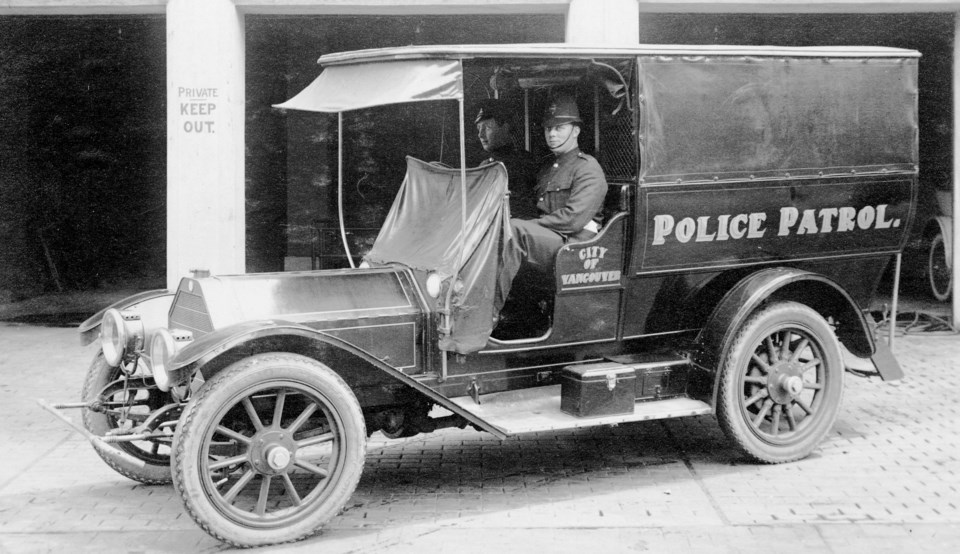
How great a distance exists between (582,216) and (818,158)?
1486mm

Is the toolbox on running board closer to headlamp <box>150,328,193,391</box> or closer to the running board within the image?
the running board

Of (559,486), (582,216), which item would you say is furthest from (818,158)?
(559,486)

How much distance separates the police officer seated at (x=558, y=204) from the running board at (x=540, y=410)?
435 mm

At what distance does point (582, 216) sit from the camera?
5.81 m

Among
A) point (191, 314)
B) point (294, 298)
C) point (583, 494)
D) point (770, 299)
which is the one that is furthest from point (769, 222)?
point (191, 314)

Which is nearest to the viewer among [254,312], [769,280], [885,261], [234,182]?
[254,312]

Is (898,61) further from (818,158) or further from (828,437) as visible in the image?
(828,437)

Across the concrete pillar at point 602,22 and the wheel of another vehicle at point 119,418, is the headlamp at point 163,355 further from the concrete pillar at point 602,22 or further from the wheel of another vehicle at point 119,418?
the concrete pillar at point 602,22

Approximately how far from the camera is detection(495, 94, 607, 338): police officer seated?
5707 mm

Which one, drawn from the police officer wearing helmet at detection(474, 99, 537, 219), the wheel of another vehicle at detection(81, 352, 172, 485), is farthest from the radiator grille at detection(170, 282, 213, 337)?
the police officer wearing helmet at detection(474, 99, 537, 219)

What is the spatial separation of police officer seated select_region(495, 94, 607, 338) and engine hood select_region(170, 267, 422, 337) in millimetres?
581

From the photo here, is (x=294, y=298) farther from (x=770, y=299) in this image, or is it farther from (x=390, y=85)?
(x=770, y=299)

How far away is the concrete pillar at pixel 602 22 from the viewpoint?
353 inches

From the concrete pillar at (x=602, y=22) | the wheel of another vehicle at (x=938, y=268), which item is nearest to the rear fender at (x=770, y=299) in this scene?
the concrete pillar at (x=602, y=22)
